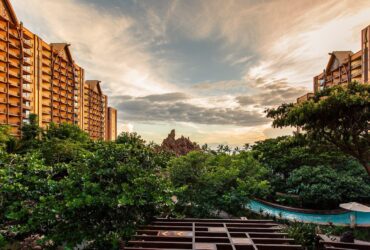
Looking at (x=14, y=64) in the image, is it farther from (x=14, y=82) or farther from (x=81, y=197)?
(x=81, y=197)

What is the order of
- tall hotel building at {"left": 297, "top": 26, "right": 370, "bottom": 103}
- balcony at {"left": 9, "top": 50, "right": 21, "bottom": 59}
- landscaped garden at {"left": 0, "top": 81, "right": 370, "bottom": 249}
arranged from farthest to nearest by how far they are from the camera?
tall hotel building at {"left": 297, "top": 26, "right": 370, "bottom": 103} < balcony at {"left": 9, "top": 50, "right": 21, "bottom": 59} < landscaped garden at {"left": 0, "top": 81, "right": 370, "bottom": 249}

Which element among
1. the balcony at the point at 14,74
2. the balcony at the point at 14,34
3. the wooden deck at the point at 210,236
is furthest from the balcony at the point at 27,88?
the wooden deck at the point at 210,236

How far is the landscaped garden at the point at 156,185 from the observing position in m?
6.50

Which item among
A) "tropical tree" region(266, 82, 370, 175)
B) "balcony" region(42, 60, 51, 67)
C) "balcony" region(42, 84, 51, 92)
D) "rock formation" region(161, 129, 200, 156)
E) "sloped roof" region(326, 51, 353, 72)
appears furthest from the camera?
"sloped roof" region(326, 51, 353, 72)

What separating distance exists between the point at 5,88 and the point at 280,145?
33519 mm

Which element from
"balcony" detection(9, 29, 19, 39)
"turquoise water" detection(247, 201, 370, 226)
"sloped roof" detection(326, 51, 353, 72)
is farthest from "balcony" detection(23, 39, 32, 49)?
"sloped roof" detection(326, 51, 353, 72)

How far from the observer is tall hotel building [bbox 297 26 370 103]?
3353 centimetres

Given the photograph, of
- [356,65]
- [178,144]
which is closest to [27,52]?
[178,144]

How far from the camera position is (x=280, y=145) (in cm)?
1301

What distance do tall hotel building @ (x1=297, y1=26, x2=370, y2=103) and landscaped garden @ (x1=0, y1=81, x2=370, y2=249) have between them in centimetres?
1430

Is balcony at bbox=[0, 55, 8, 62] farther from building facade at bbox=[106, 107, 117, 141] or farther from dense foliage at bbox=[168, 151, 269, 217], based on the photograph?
building facade at bbox=[106, 107, 117, 141]

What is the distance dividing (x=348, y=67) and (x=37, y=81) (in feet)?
163

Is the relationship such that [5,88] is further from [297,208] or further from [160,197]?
[297,208]

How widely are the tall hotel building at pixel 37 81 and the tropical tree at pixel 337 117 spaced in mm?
33125
